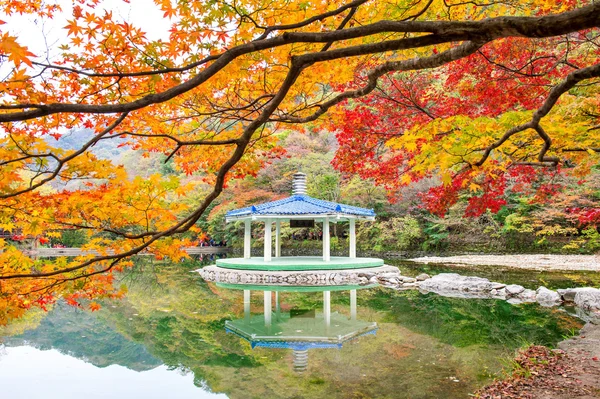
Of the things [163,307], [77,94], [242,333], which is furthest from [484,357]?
[163,307]

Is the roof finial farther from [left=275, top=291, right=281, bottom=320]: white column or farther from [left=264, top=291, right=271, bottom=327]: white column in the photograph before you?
[left=275, top=291, right=281, bottom=320]: white column

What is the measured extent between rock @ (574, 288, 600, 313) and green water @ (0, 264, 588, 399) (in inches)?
27.8

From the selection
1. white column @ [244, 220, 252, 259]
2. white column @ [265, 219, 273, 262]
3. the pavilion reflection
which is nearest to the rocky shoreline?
the pavilion reflection

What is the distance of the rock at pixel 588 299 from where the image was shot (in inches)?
304

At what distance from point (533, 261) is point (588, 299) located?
937cm

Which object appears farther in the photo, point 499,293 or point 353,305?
point 499,293

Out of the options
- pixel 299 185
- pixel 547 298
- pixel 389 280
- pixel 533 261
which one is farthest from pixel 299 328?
pixel 533 261

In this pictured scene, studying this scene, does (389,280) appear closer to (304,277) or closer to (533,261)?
(304,277)

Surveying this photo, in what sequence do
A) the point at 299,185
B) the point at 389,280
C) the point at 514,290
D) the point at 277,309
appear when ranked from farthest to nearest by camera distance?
the point at 299,185 < the point at 389,280 < the point at 514,290 < the point at 277,309

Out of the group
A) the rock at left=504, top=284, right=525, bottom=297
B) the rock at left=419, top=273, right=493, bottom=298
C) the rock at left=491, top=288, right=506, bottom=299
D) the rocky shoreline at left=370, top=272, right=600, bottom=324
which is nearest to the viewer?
the rocky shoreline at left=370, top=272, right=600, bottom=324

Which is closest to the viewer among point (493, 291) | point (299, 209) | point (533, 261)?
point (493, 291)

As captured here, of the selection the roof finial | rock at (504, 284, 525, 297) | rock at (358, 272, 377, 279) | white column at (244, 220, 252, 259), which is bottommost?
rock at (504, 284, 525, 297)

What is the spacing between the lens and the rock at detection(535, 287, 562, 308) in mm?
8523

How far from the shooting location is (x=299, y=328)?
22.2 feet
